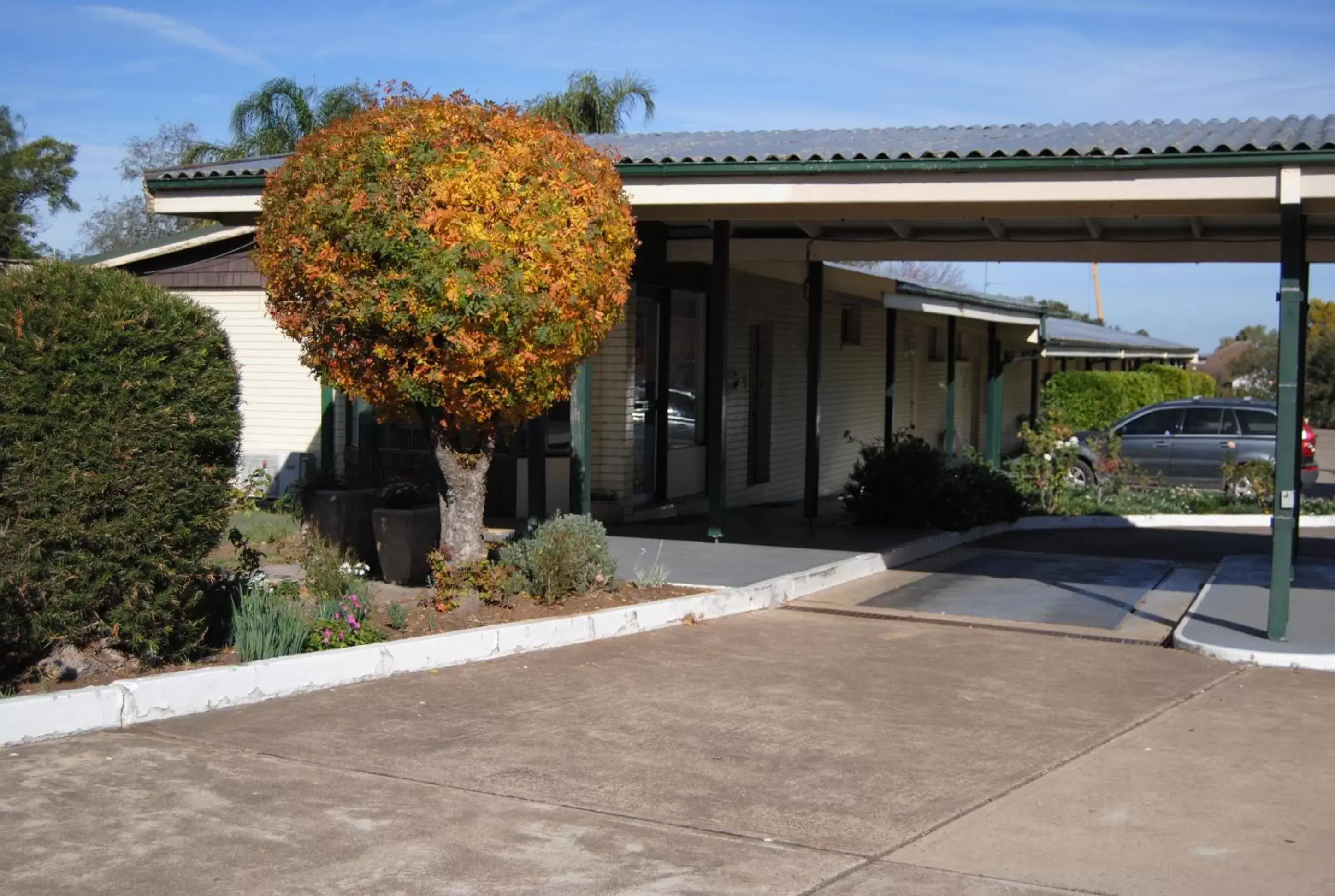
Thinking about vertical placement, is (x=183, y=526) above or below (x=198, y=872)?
above

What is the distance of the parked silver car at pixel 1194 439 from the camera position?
21.9 m

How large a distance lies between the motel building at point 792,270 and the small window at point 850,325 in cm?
7

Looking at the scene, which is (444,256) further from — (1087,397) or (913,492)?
(1087,397)

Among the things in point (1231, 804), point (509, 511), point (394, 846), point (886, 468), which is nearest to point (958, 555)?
point (886, 468)

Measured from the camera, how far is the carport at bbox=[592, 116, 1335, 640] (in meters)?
9.29

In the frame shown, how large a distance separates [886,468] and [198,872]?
11477 mm

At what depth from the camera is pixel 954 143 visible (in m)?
10.9

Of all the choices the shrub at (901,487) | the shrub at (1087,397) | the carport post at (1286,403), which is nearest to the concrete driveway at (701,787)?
the carport post at (1286,403)

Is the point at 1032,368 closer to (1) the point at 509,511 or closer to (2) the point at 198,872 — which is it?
(1) the point at 509,511

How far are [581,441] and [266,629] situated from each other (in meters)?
5.22

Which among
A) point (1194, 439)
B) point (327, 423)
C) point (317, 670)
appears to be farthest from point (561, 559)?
point (1194, 439)

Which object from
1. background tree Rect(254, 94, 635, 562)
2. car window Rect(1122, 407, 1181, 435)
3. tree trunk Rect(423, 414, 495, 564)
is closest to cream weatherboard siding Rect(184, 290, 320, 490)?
tree trunk Rect(423, 414, 495, 564)

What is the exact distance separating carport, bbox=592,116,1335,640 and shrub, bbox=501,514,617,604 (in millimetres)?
2439

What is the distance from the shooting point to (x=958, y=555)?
14.6 metres
